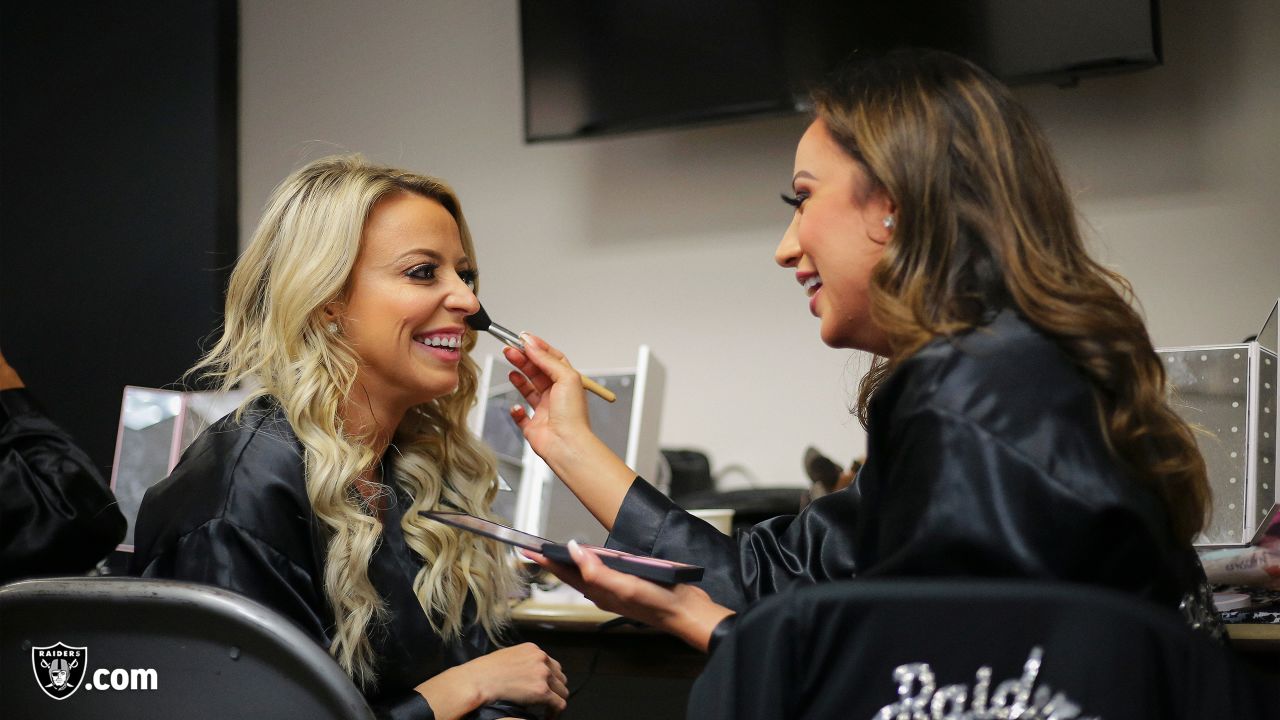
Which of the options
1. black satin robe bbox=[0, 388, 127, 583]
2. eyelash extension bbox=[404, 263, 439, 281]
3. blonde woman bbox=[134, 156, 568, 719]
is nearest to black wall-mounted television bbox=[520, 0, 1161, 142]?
blonde woman bbox=[134, 156, 568, 719]

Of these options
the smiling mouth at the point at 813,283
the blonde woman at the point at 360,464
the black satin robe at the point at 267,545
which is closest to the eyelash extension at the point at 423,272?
the blonde woman at the point at 360,464

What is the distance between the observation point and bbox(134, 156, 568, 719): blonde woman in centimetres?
123

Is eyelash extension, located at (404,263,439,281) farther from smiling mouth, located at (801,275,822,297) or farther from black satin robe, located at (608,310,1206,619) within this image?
black satin robe, located at (608,310,1206,619)

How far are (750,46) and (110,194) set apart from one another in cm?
193

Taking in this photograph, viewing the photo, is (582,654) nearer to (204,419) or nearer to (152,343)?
(204,419)

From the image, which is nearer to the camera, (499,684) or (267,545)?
(267,545)

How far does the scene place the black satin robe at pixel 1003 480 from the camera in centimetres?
79

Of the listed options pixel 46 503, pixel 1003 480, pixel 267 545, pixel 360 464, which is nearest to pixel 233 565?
pixel 267 545

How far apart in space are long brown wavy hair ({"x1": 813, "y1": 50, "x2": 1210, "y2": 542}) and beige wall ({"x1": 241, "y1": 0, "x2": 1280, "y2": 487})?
1147mm

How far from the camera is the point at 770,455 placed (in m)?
2.68

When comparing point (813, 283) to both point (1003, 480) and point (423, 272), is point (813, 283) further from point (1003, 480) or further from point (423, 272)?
point (423, 272)

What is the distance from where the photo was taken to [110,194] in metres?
3.22

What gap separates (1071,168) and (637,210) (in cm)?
104

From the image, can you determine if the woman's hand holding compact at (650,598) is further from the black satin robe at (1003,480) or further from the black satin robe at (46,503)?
the black satin robe at (46,503)
